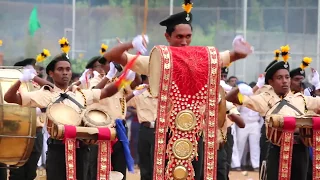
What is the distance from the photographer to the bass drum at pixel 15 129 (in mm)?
10250

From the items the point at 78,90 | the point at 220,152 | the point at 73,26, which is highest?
the point at 73,26

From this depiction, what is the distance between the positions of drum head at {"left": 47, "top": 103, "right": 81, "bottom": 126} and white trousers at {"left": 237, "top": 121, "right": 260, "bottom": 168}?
938 cm

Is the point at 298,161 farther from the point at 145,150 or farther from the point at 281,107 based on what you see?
the point at 145,150

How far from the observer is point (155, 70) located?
324 inches

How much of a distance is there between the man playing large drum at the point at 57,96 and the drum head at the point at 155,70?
970 millimetres

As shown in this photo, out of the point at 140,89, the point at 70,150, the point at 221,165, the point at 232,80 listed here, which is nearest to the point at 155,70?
the point at 70,150

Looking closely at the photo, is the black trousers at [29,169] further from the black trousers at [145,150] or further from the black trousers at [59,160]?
the black trousers at [59,160]

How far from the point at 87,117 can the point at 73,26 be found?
9.79 meters

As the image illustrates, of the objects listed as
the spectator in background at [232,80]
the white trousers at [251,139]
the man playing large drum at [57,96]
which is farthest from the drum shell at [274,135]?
the white trousers at [251,139]

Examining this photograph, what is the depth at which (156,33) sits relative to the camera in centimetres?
1864

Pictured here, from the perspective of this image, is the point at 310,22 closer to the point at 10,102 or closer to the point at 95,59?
the point at 95,59

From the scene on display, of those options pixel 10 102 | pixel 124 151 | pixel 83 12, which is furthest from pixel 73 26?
pixel 10 102

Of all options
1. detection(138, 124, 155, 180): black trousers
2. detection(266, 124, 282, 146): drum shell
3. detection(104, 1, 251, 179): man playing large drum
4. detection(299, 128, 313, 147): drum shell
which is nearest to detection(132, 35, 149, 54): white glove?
detection(104, 1, 251, 179): man playing large drum

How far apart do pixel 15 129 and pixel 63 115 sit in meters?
1.46
